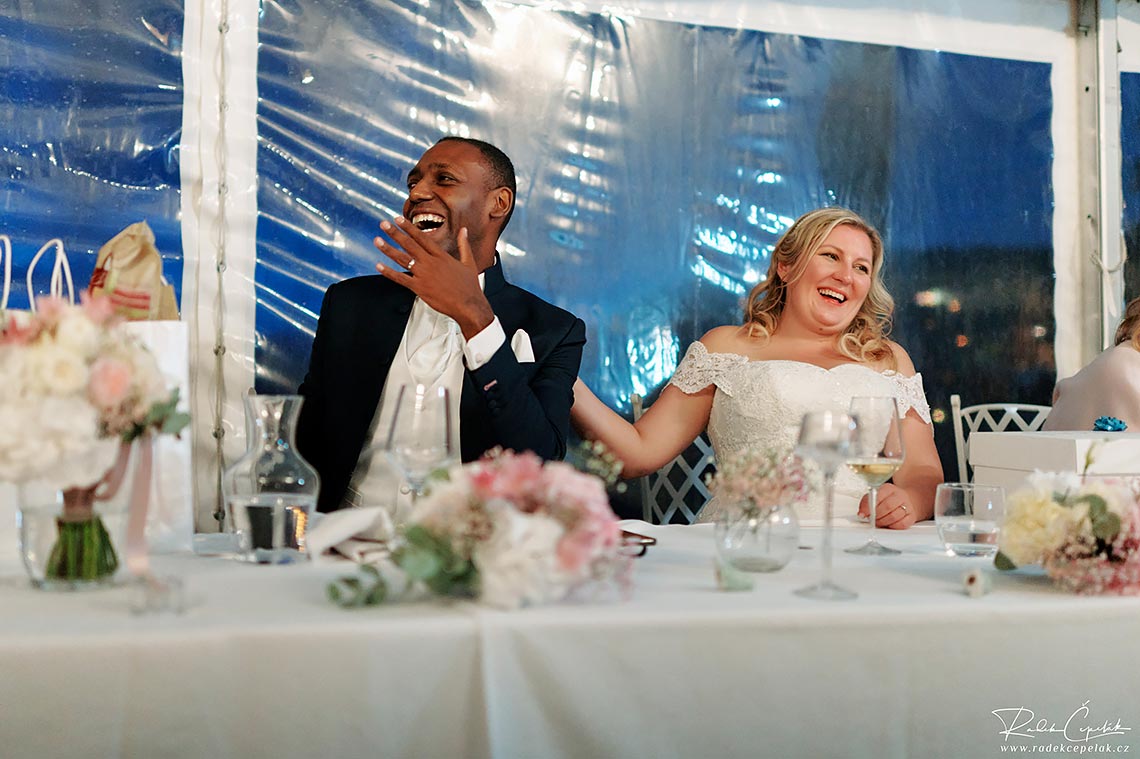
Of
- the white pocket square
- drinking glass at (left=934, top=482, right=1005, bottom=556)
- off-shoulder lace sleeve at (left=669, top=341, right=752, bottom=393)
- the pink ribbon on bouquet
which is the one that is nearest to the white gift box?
drinking glass at (left=934, top=482, right=1005, bottom=556)

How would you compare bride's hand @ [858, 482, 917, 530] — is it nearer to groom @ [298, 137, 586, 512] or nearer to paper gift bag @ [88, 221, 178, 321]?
groom @ [298, 137, 586, 512]

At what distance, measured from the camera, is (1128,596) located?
50.3 inches

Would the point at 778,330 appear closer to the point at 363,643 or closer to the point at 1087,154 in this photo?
the point at 1087,154

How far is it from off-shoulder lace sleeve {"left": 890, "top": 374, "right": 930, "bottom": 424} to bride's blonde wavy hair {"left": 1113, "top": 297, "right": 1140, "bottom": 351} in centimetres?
93

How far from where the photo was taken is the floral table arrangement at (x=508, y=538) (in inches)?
41.6

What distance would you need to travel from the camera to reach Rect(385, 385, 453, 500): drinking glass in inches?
51.6

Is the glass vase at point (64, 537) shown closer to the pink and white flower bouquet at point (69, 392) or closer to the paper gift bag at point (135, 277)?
the pink and white flower bouquet at point (69, 392)

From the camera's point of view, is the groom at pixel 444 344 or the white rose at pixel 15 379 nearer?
the white rose at pixel 15 379

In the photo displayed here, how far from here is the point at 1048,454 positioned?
6.95ft

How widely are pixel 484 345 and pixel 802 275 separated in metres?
1.38

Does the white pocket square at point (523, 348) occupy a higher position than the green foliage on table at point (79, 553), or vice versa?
the white pocket square at point (523, 348)

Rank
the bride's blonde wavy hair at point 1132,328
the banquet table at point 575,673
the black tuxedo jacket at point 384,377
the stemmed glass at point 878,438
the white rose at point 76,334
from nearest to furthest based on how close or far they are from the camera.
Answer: the banquet table at point 575,673
the white rose at point 76,334
the stemmed glass at point 878,438
the black tuxedo jacket at point 384,377
the bride's blonde wavy hair at point 1132,328

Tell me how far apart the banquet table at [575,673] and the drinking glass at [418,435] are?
173mm

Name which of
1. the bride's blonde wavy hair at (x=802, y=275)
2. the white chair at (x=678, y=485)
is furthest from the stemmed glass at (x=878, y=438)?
the white chair at (x=678, y=485)
